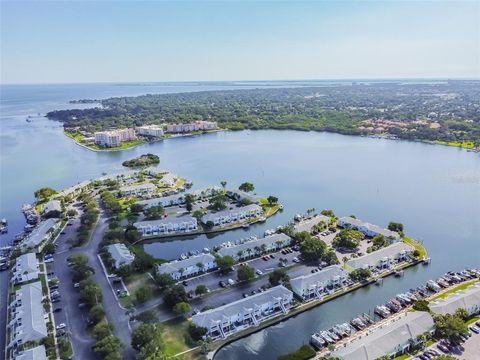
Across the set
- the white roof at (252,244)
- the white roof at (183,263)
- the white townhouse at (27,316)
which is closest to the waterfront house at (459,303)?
the white roof at (252,244)

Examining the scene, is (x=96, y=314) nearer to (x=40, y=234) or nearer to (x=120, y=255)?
(x=120, y=255)

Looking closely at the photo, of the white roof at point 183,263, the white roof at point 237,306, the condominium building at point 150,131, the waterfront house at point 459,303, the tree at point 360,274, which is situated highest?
the condominium building at point 150,131

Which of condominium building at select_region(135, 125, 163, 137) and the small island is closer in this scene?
the small island

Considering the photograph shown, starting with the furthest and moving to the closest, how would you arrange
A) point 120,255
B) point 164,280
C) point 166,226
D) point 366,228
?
point 166,226, point 366,228, point 120,255, point 164,280

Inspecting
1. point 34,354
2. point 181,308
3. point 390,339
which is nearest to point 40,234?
point 34,354

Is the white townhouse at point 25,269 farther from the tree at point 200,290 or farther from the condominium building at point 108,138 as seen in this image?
the condominium building at point 108,138

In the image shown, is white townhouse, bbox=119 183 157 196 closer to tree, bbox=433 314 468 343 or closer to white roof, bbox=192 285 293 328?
white roof, bbox=192 285 293 328

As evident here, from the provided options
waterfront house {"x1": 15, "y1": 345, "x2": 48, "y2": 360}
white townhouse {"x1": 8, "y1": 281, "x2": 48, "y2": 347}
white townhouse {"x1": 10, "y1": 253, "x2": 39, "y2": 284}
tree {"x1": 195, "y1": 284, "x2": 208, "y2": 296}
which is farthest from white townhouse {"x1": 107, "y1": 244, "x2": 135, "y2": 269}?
waterfront house {"x1": 15, "y1": 345, "x2": 48, "y2": 360}
